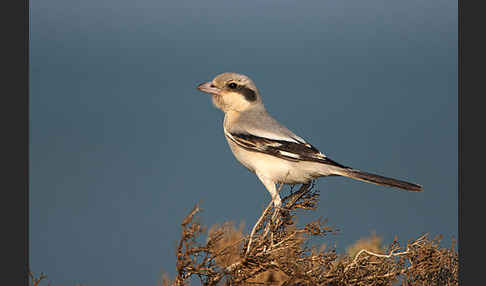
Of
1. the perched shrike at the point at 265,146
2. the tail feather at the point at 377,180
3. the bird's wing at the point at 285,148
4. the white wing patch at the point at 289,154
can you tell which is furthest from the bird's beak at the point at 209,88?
the tail feather at the point at 377,180

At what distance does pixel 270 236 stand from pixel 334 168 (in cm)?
84

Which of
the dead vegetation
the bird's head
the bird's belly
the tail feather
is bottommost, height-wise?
the dead vegetation

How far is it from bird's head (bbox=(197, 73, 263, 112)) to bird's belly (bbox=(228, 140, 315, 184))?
51cm

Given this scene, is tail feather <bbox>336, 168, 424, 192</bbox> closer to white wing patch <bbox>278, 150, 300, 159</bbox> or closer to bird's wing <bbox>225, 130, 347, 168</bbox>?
bird's wing <bbox>225, 130, 347, 168</bbox>

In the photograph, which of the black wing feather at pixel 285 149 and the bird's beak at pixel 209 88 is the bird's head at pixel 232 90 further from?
the black wing feather at pixel 285 149

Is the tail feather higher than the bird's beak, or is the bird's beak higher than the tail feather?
the bird's beak

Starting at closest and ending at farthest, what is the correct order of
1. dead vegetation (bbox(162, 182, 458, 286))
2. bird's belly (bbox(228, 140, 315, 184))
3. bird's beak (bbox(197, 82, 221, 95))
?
dead vegetation (bbox(162, 182, 458, 286))
bird's belly (bbox(228, 140, 315, 184))
bird's beak (bbox(197, 82, 221, 95))

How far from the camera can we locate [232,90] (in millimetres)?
4047

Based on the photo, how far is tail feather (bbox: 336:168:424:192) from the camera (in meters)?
3.19

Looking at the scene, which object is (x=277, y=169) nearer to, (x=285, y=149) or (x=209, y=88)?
(x=285, y=149)

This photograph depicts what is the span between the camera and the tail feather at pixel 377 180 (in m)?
3.19

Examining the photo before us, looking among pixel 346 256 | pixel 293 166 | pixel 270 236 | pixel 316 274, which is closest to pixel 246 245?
pixel 270 236

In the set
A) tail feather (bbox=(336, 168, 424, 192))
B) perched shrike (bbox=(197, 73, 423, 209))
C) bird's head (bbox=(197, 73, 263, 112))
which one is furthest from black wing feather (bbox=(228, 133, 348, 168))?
bird's head (bbox=(197, 73, 263, 112))

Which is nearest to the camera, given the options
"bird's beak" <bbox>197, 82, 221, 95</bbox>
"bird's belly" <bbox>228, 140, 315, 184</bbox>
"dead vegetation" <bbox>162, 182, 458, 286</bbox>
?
"dead vegetation" <bbox>162, 182, 458, 286</bbox>
